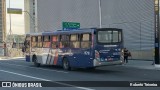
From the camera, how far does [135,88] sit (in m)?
15.2

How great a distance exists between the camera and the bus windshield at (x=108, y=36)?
2466 cm

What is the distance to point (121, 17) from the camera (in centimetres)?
4159

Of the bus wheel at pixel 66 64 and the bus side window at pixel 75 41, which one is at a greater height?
the bus side window at pixel 75 41

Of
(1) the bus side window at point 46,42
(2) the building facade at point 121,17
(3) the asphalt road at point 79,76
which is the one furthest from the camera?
(2) the building facade at point 121,17

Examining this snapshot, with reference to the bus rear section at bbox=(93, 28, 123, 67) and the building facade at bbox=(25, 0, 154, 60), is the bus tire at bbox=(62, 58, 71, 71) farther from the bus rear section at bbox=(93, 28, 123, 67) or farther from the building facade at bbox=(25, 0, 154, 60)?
the building facade at bbox=(25, 0, 154, 60)

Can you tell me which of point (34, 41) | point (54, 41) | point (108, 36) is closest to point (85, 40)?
point (108, 36)

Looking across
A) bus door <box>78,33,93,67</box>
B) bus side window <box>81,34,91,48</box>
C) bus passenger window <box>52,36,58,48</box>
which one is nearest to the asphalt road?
bus door <box>78,33,93,67</box>

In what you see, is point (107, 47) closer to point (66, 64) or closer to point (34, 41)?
point (66, 64)

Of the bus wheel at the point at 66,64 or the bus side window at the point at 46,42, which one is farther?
the bus side window at the point at 46,42

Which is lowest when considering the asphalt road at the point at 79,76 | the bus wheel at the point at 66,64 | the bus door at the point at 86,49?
the asphalt road at the point at 79,76

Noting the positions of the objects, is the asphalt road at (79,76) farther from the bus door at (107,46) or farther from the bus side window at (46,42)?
the bus side window at (46,42)

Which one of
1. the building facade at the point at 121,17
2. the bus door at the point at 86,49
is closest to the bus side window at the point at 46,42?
the bus door at the point at 86,49

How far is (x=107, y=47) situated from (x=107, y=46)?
0.06m

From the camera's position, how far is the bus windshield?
80.9ft
